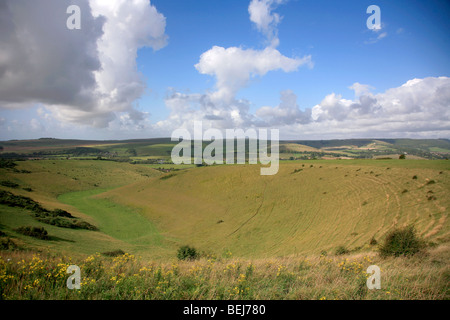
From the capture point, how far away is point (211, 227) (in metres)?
31.7

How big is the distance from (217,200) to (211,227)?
11.1 metres

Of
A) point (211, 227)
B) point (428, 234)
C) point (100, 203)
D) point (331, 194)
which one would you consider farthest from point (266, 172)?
point (100, 203)

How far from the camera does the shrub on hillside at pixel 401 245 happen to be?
891cm

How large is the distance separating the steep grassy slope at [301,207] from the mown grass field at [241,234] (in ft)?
0.57

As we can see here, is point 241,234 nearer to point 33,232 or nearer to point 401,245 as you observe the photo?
point 401,245

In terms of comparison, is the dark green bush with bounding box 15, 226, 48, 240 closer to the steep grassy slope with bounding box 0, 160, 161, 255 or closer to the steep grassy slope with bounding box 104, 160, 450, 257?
the steep grassy slope with bounding box 0, 160, 161, 255

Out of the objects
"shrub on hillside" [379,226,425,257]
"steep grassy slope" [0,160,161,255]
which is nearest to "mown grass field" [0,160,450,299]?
"shrub on hillside" [379,226,425,257]

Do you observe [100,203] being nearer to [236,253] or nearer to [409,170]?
[236,253]

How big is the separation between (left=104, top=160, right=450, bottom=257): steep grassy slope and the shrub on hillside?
6.17 meters

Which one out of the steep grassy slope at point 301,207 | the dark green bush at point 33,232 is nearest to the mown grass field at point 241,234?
the steep grassy slope at point 301,207

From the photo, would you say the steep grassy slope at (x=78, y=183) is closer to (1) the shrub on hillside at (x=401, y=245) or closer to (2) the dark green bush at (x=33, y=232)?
(2) the dark green bush at (x=33, y=232)

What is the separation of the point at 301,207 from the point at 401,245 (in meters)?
22.0

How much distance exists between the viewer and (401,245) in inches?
358
